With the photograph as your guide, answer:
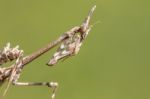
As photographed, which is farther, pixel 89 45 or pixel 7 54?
pixel 89 45

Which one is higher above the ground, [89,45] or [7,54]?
[89,45]

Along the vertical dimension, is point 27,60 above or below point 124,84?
below

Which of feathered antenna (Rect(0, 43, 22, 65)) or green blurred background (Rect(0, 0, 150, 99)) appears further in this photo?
green blurred background (Rect(0, 0, 150, 99))

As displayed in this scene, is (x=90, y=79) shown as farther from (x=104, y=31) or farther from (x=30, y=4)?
(x=30, y=4)

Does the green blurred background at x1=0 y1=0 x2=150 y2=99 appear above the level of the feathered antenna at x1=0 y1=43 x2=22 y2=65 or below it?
above

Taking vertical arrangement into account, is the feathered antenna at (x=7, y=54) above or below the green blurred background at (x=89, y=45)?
below

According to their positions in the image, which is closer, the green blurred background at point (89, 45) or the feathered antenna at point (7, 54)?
the feathered antenna at point (7, 54)

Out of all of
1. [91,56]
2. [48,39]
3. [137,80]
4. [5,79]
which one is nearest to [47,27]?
[48,39]

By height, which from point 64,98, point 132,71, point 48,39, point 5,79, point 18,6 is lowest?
point 5,79
